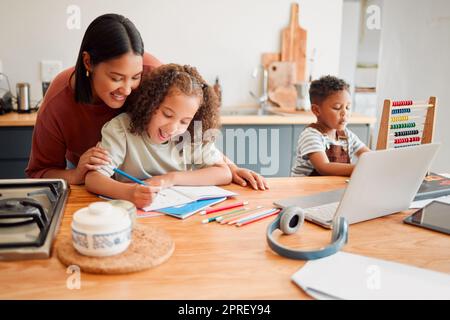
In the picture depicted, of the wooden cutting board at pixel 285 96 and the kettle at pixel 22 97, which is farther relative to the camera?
the wooden cutting board at pixel 285 96

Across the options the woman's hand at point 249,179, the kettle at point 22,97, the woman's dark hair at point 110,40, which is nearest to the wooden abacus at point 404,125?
the woman's hand at point 249,179

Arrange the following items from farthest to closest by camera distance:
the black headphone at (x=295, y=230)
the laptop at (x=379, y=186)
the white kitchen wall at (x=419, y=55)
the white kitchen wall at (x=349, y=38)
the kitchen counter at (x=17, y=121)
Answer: the white kitchen wall at (x=349, y=38), the white kitchen wall at (x=419, y=55), the kitchen counter at (x=17, y=121), the laptop at (x=379, y=186), the black headphone at (x=295, y=230)

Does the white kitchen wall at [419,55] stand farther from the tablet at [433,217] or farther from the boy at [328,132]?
the tablet at [433,217]

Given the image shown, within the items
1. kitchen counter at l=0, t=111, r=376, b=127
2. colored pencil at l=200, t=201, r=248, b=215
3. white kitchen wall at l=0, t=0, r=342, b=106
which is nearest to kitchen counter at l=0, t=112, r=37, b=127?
kitchen counter at l=0, t=111, r=376, b=127

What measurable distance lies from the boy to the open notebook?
1.93 feet

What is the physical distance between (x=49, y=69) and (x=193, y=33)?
932 millimetres

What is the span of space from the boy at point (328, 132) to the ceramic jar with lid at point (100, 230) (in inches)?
41.6

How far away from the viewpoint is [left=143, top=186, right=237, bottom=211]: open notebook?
1.11m

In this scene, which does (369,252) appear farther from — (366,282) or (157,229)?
(157,229)

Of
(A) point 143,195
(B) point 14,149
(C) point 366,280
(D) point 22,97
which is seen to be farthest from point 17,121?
(C) point 366,280

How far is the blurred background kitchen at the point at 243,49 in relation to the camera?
2.70 metres

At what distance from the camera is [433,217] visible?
1.07 m
